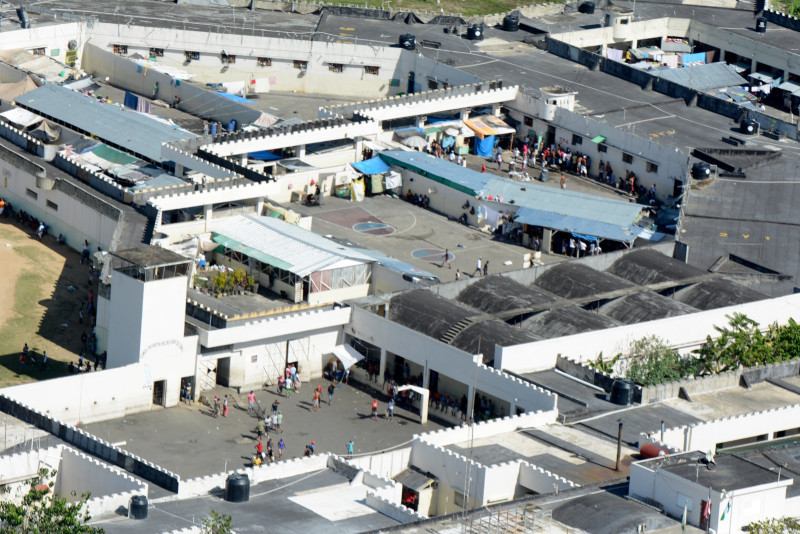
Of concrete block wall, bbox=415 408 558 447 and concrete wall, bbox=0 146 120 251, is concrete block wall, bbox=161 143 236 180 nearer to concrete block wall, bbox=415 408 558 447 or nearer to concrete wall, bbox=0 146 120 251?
concrete wall, bbox=0 146 120 251

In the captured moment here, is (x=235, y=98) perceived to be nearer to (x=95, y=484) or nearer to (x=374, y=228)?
(x=374, y=228)

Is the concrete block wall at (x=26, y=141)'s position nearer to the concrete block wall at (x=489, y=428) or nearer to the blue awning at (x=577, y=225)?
the blue awning at (x=577, y=225)

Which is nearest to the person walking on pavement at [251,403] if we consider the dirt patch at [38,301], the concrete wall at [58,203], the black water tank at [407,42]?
the dirt patch at [38,301]

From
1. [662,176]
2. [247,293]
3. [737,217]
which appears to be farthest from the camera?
[662,176]

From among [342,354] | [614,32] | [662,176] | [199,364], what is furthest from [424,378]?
[614,32]

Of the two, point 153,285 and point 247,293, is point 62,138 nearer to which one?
point 247,293
